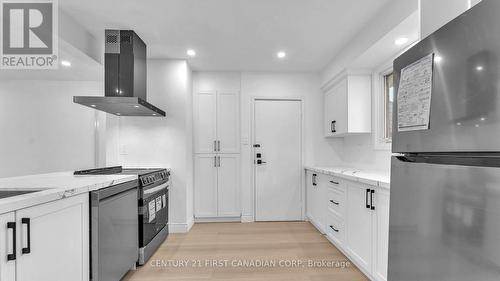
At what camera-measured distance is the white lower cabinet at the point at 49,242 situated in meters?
1.10

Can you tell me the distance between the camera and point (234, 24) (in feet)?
8.36

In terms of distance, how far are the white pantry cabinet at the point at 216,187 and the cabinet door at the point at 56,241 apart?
234 centimetres

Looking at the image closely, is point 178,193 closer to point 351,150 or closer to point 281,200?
point 281,200

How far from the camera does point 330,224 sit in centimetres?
300

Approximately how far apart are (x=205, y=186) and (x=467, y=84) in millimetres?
3705

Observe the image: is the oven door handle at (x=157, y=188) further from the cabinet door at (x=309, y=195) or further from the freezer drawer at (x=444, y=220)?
the freezer drawer at (x=444, y=220)

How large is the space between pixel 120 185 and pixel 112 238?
1.37ft

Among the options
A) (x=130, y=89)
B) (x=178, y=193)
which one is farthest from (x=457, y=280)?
(x=178, y=193)

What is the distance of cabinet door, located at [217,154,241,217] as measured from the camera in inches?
156

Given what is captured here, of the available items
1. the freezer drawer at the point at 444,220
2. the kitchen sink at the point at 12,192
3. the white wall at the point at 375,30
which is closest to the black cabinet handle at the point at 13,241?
the kitchen sink at the point at 12,192

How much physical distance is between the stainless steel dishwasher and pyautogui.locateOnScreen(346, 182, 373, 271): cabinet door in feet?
7.01

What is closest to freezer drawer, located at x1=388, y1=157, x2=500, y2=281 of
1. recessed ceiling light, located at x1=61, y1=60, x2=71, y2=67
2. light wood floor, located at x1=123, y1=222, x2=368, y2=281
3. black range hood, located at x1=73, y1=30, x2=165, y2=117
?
light wood floor, located at x1=123, y1=222, x2=368, y2=281

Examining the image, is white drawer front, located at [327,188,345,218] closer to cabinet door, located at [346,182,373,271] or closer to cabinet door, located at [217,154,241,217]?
cabinet door, located at [346,182,373,271]

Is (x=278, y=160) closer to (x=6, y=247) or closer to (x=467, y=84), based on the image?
(x=6, y=247)
